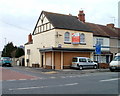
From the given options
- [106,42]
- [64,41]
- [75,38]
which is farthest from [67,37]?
[106,42]

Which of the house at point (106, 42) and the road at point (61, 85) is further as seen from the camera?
the house at point (106, 42)

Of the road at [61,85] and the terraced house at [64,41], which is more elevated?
the terraced house at [64,41]

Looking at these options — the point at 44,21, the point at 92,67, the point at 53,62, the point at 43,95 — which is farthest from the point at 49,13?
the point at 43,95

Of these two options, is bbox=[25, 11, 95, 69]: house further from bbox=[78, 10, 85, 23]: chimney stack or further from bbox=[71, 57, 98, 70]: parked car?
bbox=[71, 57, 98, 70]: parked car

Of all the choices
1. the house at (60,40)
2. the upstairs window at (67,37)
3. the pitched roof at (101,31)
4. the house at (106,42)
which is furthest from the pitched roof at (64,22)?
the pitched roof at (101,31)

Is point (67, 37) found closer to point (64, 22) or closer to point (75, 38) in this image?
point (75, 38)

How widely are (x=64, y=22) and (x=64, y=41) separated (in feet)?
11.5

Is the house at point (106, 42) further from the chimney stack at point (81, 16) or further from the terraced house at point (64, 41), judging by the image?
the chimney stack at point (81, 16)

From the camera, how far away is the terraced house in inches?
1083

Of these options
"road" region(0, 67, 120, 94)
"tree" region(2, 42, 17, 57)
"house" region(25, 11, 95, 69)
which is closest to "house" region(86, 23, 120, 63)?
"house" region(25, 11, 95, 69)

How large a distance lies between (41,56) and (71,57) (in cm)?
560

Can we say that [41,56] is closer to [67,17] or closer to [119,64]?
[67,17]

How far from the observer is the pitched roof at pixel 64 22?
28.5 metres

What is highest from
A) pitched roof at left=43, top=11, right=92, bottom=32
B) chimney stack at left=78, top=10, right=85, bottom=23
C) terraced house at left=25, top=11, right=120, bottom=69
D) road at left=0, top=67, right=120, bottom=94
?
chimney stack at left=78, top=10, right=85, bottom=23
